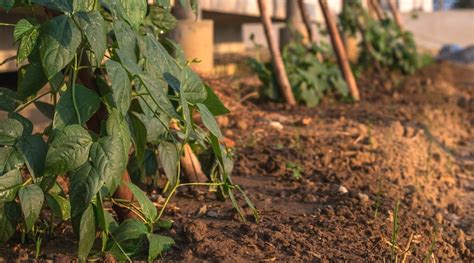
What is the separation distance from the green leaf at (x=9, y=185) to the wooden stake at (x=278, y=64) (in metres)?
4.10

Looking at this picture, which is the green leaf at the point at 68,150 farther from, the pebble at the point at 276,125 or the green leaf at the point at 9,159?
the pebble at the point at 276,125

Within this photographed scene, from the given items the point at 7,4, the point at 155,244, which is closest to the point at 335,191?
the point at 155,244

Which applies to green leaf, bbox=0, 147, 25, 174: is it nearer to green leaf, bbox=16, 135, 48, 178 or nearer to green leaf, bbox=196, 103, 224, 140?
green leaf, bbox=16, 135, 48, 178

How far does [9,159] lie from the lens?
2520 millimetres

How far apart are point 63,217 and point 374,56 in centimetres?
702

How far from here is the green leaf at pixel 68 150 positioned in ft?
7.86

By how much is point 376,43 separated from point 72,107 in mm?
7473

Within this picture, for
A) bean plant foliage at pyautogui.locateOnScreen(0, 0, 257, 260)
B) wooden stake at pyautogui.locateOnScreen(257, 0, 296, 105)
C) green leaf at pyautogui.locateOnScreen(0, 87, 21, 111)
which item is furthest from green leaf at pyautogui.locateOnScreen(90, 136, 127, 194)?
wooden stake at pyautogui.locateOnScreen(257, 0, 296, 105)

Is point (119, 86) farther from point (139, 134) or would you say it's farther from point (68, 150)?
point (139, 134)

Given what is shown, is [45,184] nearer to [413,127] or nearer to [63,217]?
[63,217]

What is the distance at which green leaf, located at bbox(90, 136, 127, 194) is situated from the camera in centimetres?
241

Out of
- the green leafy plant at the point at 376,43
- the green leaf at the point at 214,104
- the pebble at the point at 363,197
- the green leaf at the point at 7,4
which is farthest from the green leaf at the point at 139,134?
the green leafy plant at the point at 376,43

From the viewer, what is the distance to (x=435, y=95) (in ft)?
27.7

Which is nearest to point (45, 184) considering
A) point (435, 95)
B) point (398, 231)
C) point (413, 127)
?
point (398, 231)
